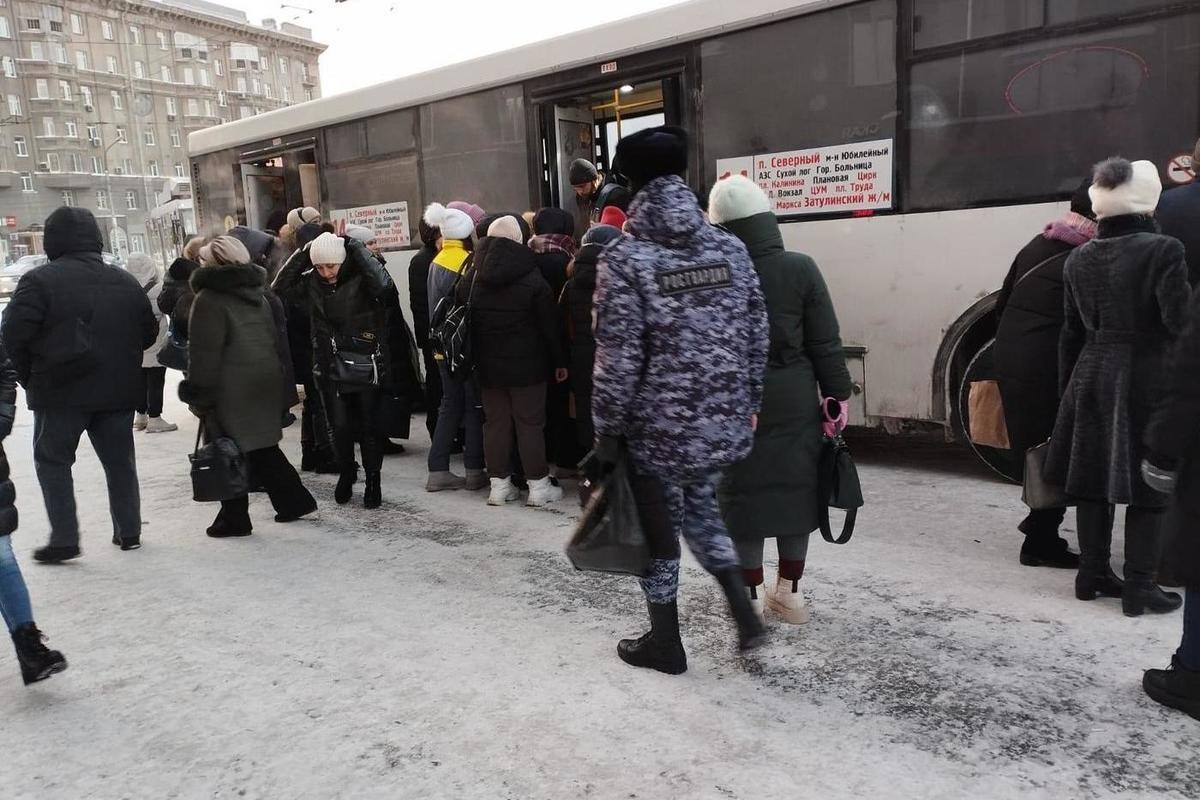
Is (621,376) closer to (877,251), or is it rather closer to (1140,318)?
(1140,318)

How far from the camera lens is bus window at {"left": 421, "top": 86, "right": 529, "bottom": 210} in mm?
7555

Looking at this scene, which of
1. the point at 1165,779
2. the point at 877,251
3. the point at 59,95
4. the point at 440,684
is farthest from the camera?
the point at 59,95

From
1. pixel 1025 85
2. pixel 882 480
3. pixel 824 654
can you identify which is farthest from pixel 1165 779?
pixel 1025 85

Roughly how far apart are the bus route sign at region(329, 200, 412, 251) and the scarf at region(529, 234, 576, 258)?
2.94 meters

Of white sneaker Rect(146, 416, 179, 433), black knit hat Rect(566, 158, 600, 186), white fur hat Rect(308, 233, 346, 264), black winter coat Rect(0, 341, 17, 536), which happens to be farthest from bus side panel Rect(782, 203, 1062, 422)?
white sneaker Rect(146, 416, 179, 433)

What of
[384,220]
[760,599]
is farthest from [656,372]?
[384,220]

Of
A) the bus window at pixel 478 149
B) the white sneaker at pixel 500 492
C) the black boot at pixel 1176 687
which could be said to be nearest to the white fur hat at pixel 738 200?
the black boot at pixel 1176 687

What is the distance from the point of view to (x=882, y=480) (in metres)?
5.99

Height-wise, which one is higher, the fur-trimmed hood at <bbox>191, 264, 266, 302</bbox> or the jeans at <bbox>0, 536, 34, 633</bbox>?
the fur-trimmed hood at <bbox>191, 264, 266, 302</bbox>

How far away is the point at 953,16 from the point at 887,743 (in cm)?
432

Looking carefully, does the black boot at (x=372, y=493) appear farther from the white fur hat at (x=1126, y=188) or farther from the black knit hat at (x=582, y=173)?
the white fur hat at (x=1126, y=188)

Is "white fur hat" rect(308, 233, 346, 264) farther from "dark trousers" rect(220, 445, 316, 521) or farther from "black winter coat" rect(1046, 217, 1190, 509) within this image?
"black winter coat" rect(1046, 217, 1190, 509)

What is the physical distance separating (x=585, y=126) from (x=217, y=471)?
418 centimetres

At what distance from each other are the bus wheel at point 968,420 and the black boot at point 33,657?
4.81m
